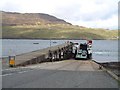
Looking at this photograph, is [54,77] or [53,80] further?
[54,77]

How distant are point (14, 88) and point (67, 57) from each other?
235ft

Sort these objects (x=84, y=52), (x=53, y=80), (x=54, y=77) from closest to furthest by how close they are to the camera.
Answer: (x=53, y=80) < (x=54, y=77) < (x=84, y=52)

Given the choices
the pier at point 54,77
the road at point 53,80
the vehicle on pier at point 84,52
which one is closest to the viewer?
the road at point 53,80

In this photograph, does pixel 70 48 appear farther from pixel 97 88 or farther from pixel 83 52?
pixel 97 88

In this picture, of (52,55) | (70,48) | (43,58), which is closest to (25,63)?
(43,58)

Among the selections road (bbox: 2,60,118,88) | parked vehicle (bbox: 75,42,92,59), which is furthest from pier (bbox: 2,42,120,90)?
parked vehicle (bbox: 75,42,92,59)

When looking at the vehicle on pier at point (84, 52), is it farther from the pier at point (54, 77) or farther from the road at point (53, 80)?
the road at point (53, 80)

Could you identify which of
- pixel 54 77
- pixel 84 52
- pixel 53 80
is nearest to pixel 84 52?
pixel 84 52

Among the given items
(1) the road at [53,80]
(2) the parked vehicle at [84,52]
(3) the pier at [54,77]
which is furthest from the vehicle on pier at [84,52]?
(1) the road at [53,80]

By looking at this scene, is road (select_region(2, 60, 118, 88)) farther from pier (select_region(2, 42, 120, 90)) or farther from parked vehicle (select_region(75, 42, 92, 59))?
parked vehicle (select_region(75, 42, 92, 59))

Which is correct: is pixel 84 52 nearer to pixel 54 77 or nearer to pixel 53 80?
pixel 54 77

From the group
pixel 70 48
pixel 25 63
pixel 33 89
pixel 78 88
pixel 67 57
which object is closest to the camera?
pixel 33 89

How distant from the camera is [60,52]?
80812 mm

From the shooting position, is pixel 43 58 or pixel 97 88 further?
pixel 43 58
